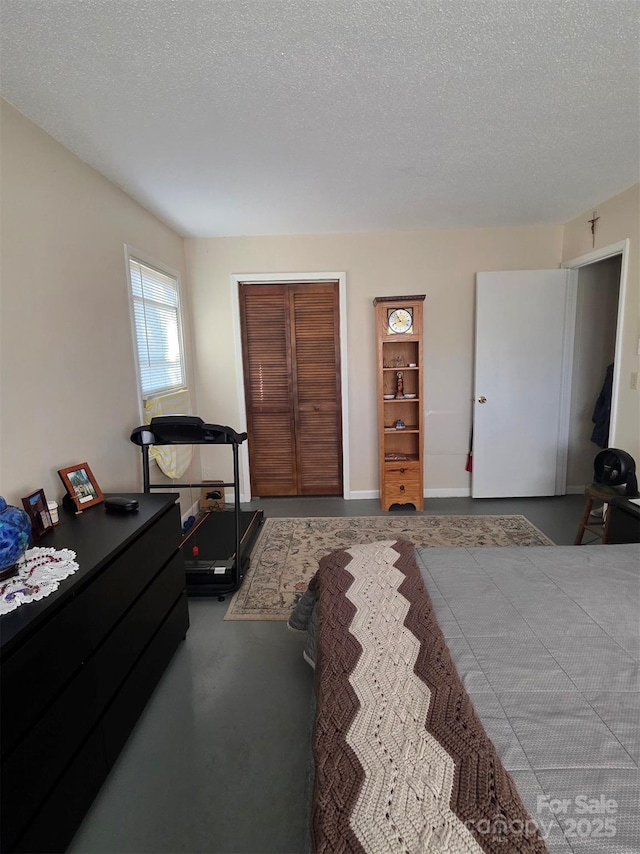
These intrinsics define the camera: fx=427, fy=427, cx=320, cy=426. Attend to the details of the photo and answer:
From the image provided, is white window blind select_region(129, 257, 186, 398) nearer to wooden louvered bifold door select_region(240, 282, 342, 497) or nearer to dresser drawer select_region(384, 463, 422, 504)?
wooden louvered bifold door select_region(240, 282, 342, 497)

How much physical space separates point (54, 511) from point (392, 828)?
5.43ft

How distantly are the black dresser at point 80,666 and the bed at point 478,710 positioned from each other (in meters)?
0.75

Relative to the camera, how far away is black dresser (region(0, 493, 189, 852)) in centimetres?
108

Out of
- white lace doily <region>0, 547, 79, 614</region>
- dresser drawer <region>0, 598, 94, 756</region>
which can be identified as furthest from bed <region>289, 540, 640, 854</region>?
white lace doily <region>0, 547, 79, 614</region>

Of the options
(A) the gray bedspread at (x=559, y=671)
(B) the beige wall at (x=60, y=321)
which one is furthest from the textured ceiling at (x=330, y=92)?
(A) the gray bedspread at (x=559, y=671)

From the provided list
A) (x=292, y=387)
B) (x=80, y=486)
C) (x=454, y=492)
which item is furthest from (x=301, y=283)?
(x=80, y=486)

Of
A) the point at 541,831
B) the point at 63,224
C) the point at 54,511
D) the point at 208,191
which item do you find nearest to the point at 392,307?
the point at 208,191

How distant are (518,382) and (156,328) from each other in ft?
10.7

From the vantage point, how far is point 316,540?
3389 millimetres

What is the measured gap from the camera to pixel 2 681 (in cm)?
103

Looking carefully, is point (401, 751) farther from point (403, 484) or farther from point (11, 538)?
point (403, 484)

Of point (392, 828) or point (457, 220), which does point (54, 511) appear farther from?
point (457, 220)

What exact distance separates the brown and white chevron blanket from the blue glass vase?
3.27 ft

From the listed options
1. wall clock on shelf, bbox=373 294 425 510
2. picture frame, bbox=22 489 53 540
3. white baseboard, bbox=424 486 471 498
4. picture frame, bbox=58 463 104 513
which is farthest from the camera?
white baseboard, bbox=424 486 471 498
